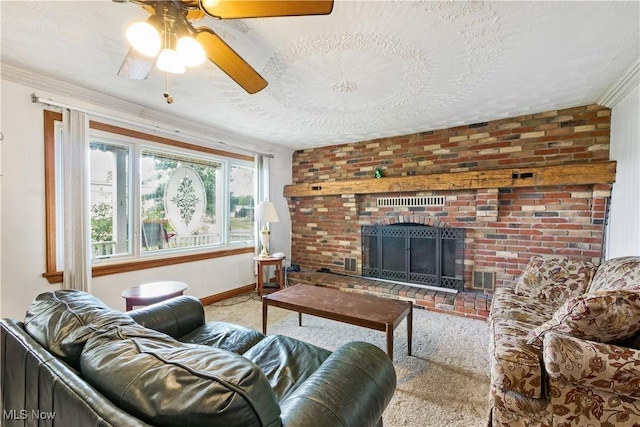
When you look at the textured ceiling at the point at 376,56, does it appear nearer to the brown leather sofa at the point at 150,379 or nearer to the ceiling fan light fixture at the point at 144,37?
the ceiling fan light fixture at the point at 144,37

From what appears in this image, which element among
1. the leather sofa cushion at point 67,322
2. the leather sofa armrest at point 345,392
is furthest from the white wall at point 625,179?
the leather sofa cushion at point 67,322

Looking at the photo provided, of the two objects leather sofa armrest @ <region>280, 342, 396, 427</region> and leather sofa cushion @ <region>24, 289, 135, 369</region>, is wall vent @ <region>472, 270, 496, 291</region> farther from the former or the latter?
leather sofa cushion @ <region>24, 289, 135, 369</region>

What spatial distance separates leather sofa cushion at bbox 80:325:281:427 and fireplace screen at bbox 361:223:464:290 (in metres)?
3.24

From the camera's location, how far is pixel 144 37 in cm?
117

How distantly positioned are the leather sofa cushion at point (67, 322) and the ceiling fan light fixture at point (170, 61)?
3.54 feet

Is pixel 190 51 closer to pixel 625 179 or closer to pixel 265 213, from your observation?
pixel 265 213

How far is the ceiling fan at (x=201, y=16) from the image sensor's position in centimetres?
111

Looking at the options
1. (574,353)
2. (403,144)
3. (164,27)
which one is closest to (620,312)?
(574,353)

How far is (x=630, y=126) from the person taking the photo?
2.35 meters

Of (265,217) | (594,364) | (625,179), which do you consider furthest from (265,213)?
(625,179)

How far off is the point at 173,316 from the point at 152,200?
190 centimetres

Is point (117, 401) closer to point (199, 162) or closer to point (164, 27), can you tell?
point (164, 27)

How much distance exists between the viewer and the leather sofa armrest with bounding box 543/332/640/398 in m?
1.22

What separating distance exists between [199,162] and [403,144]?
→ 264cm
